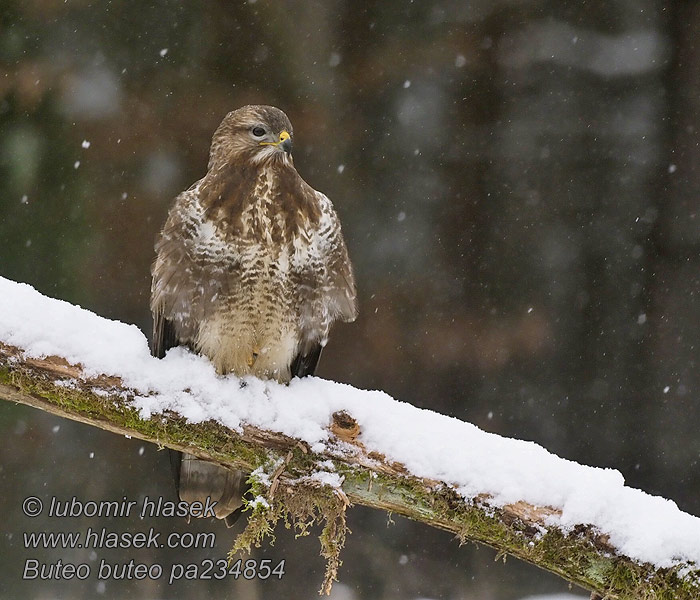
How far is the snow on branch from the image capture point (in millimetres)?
2572

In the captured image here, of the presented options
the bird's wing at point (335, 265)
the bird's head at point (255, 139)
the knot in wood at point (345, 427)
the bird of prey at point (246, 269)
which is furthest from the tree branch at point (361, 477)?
the bird's head at point (255, 139)

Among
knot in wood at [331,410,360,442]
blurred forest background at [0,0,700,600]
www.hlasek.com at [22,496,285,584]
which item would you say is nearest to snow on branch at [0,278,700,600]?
knot in wood at [331,410,360,442]

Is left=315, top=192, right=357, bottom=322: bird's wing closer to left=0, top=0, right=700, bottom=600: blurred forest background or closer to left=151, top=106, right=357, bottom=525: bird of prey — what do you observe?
left=151, top=106, right=357, bottom=525: bird of prey

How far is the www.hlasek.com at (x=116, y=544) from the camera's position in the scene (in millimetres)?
5293

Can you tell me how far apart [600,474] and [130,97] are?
4244 mm

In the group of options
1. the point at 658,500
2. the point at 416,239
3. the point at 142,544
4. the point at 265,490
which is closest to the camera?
the point at 658,500

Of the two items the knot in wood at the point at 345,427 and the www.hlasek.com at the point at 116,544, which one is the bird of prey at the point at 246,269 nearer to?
the knot in wood at the point at 345,427

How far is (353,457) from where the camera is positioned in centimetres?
278

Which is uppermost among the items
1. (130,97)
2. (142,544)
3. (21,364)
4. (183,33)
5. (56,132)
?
(183,33)

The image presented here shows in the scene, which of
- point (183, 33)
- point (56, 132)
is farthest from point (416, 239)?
point (56, 132)

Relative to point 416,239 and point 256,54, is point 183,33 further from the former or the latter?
point 416,239

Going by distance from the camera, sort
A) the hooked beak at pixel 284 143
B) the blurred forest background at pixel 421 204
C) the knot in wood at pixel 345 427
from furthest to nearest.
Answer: the blurred forest background at pixel 421 204, the hooked beak at pixel 284 143, the knot in wood at pixel 345 427

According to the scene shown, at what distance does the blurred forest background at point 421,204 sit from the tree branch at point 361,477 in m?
2.92

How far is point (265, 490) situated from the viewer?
110 inches
